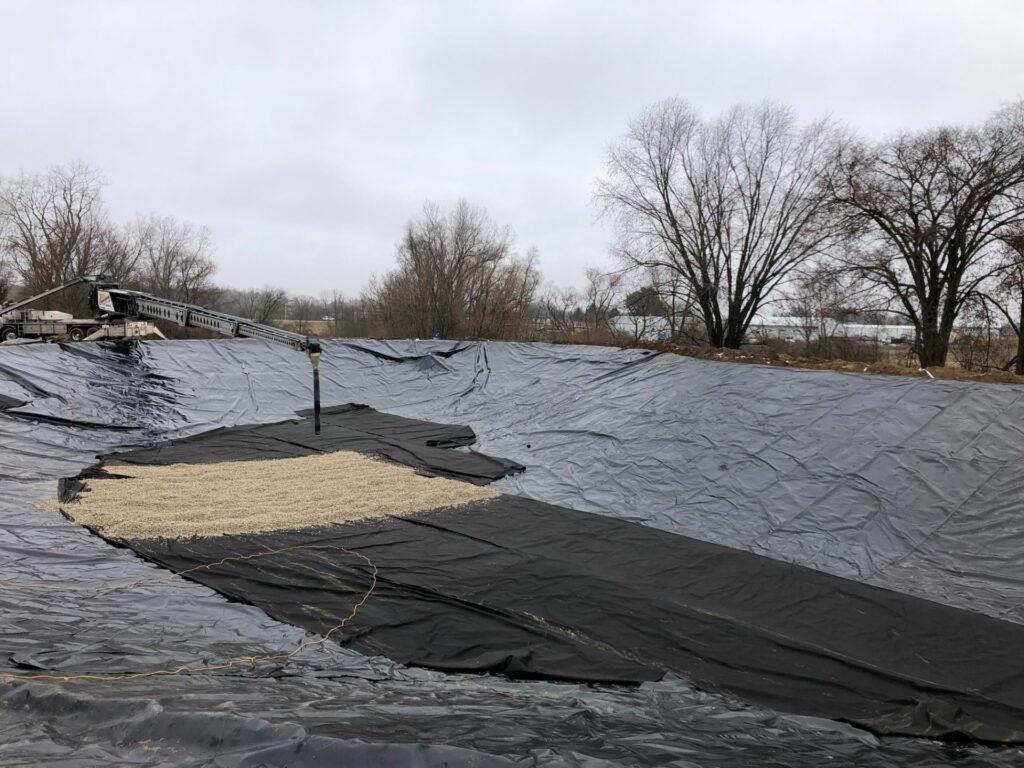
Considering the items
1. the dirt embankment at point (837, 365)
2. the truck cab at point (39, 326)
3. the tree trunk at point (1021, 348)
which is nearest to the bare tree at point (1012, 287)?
the tree trunk at point (1021, 348)

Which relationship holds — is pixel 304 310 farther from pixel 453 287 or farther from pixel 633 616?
pixel 633 616

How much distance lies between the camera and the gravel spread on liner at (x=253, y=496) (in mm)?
5129

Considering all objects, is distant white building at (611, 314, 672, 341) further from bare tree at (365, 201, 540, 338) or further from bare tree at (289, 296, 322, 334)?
bare tree at (289, 296, 322, 334)

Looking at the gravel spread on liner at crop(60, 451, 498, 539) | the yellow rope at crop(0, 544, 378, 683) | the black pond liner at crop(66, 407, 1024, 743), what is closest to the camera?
the yellow rope at crop(0, 544, 378, 683)

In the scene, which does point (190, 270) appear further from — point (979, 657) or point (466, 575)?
point (979, 657)

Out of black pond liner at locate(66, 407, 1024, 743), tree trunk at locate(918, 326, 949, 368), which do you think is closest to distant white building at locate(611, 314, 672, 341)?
tree trunk at locate(918, 326, 949, 368)

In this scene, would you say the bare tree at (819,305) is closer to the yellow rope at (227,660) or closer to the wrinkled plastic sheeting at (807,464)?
the wrinkled plastic sheeting at (807,464)

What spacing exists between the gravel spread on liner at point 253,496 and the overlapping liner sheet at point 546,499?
47cm

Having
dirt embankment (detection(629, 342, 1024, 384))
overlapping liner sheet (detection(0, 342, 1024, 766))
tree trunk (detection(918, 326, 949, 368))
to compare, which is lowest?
overlapping liner sheet (detection(0, 342, 1024, 766))

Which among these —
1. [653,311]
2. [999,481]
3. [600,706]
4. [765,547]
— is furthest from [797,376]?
[653,311]

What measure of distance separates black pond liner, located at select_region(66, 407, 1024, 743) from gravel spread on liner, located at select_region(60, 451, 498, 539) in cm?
36

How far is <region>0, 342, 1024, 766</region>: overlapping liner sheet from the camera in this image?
189 cm

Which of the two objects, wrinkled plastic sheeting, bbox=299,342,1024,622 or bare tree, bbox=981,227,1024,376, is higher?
bare tree, bbox=981,227,1024,376

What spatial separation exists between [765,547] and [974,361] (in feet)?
50.5
